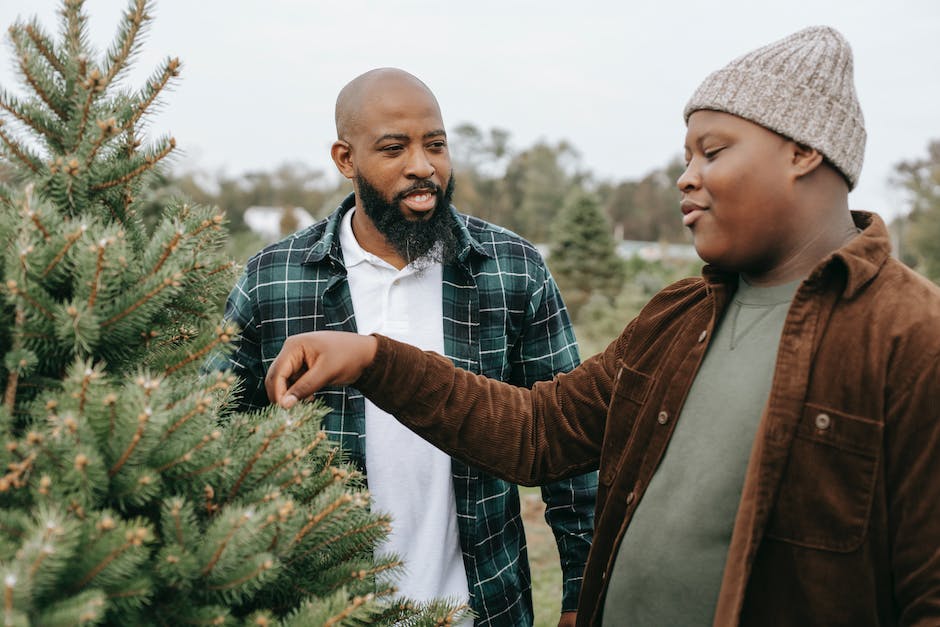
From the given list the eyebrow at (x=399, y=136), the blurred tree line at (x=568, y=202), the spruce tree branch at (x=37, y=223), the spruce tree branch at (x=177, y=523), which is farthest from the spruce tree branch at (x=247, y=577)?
the blurred tree line at (x=568, y=202)

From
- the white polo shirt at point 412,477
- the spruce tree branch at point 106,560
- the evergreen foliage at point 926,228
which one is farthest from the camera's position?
the evergreen foliage at point 926,228

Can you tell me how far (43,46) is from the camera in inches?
65.9

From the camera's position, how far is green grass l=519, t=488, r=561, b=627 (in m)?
6.00

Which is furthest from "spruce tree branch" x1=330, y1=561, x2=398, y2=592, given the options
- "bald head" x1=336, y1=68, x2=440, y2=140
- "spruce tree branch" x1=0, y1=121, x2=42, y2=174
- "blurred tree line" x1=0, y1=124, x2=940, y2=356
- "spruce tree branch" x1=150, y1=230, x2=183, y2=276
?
"blurred tree line" x1=0, y1=124, x2=940, y2=356

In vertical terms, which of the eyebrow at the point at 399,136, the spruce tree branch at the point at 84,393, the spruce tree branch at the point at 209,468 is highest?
the eyebrow at the point at 399,136

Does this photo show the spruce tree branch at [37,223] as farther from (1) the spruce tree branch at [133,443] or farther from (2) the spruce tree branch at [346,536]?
(2) the spruce tree branch at [346,536]

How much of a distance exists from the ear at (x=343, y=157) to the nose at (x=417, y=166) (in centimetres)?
29

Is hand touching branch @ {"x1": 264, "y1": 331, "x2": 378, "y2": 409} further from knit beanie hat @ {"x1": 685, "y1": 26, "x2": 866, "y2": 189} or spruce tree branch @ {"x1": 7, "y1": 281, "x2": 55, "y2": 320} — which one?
knit beanie hat @ {"x1": 685, "y1": 26, "x2": 866, "y2": 189}

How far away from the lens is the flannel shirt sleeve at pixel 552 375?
9.95 feet

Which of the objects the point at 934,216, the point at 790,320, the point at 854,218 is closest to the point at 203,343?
the point at 790,320

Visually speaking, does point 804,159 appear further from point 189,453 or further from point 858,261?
point 189,453

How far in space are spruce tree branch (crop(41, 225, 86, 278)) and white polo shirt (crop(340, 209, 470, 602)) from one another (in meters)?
1.57

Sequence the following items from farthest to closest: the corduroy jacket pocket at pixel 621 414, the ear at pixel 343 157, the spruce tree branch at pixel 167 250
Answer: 1. the ear at pixel 343 157
2. the corduroy jacket pocket at pixel 621 414
3. the spruce tree branch at pixel 167 250

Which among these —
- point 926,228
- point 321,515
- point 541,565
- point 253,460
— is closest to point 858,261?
point 321,515
